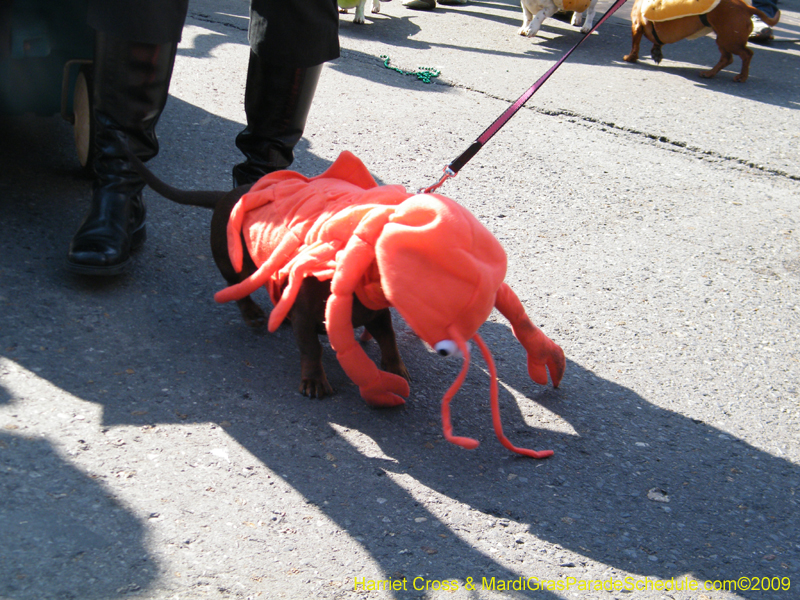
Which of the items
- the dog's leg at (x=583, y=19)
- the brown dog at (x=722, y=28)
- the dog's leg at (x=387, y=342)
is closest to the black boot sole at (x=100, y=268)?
the dog's leg at (x=387, y=342)

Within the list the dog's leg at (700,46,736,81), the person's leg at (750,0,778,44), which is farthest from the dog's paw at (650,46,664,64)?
the person's leg at (750,0,778,44)

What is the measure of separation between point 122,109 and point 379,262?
47.0 inches

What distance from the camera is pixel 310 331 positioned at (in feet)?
6.19

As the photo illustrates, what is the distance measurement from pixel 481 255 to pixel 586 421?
0.70m

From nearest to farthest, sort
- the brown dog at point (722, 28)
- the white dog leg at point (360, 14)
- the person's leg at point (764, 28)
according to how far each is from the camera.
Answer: the brown dog at point (722, 28)
the white dog leg at point (360, 14)
the person's leg at point (764, 28)

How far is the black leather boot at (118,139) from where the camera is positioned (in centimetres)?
215

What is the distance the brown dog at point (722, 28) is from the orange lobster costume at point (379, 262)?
4365 millimetres

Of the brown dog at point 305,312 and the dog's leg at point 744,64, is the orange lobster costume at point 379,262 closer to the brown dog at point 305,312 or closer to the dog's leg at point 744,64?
the brown dog at point 305,312

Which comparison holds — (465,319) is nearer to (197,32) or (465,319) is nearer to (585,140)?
(585,140)

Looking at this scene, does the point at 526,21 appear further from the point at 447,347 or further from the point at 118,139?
the point at 447,347

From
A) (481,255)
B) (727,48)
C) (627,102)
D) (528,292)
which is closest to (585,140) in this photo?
(627,102)

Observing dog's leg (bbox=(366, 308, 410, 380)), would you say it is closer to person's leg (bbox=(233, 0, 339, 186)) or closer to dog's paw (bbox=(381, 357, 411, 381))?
dog's paw (bbox=(381, 357, 411, 381))

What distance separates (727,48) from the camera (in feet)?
17.6

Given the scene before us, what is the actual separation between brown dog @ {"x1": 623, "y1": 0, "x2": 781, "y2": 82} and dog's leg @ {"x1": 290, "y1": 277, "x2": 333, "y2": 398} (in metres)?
4.72
